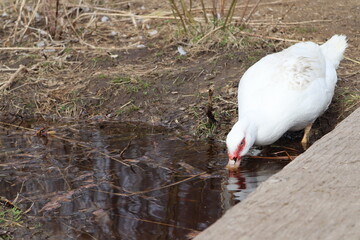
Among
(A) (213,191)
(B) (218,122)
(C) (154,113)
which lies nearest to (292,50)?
(B) (218,122)

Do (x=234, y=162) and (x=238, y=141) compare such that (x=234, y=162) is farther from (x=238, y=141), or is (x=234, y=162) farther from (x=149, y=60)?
(x=149, y=60)

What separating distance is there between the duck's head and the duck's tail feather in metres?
1.37

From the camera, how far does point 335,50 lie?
534cm

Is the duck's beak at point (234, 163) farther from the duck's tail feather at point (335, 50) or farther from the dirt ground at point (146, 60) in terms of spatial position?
the duck's tail feather at point (335, 50)

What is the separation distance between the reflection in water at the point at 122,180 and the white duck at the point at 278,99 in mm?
250

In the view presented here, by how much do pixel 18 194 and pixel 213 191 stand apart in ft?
4.00

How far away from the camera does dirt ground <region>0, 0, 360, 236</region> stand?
18.6ft

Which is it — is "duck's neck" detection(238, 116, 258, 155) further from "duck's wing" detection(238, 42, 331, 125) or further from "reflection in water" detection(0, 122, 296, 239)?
"reflection in water" detection(0, 122, 296, 239)

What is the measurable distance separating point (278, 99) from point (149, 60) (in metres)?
2.39

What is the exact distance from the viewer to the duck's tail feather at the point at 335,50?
532 centimetres

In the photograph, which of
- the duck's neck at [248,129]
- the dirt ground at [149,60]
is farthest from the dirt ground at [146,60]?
the duck's neck at [248,129]

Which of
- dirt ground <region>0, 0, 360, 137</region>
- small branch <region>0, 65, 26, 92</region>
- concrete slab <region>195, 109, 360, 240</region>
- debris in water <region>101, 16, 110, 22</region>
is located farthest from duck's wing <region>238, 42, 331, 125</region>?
debris in water <region>101, 16, 110, 22</region>

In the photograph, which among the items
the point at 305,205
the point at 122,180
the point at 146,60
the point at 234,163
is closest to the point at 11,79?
the point at 146,60

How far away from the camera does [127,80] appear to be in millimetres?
6121
